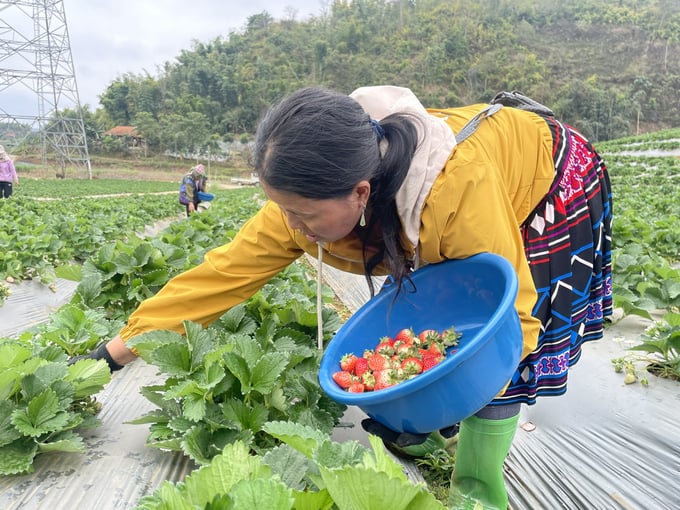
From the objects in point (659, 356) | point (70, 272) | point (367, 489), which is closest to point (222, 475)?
point (367, 489)

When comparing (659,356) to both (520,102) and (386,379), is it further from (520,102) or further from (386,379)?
(386,379)

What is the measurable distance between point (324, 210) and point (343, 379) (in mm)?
463

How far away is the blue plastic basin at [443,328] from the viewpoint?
1142 mm

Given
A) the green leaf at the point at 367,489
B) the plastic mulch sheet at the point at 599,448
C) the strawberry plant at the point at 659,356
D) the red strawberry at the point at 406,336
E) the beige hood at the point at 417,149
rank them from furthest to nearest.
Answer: the strawberry plant at the point at 659,356 < the plastic mulch sheet at the point at 599,448 < the red strawberry at the point at 406,336 < the beige hood at the point at 417,149 < the green leaf at the point at 367,489

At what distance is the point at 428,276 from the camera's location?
1.61 meters

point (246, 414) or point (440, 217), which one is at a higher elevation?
point (440, 217)

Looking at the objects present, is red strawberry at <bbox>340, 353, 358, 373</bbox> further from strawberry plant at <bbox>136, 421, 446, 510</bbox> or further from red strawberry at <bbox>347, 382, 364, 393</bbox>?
strawberry plant at <bbox>136, 421, 446, 510</bbox>

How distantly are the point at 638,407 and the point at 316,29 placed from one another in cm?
9408

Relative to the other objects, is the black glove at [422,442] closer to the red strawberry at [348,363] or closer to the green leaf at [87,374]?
the red strawberry at [348,363]

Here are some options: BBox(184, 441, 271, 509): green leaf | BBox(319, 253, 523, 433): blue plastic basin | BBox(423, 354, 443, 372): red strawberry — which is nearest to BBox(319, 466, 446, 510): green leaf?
BBox(184, 441, 271, 509): green leaf

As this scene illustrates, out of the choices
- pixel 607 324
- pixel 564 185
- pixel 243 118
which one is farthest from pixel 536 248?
pixel 243 118

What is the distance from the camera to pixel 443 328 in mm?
1735

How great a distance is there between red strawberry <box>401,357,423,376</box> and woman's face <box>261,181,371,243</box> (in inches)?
15.4

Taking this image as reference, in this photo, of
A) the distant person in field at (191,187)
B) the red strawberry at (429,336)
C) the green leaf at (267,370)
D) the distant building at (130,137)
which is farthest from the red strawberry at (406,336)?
the distant building at (130,137)
